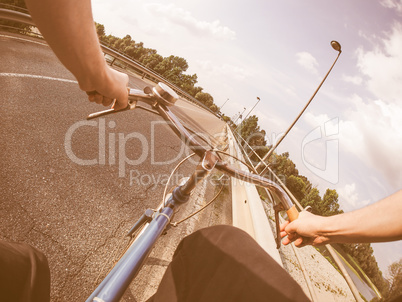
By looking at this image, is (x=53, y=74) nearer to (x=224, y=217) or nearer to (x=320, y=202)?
(x=224, y=217)

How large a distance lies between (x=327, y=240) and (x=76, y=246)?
268 centimetres

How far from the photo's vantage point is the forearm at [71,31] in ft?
2.09

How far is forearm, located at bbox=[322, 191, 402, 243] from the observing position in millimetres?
1228

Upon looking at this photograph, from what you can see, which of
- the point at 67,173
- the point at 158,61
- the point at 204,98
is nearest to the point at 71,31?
the point at 67,173

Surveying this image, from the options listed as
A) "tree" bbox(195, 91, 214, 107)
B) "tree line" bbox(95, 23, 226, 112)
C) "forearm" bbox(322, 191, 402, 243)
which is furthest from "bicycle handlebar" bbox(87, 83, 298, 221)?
"tree" bbox(195, 91, 214, 107)

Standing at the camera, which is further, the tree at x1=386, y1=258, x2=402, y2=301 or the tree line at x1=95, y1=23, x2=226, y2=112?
the tree line at x1=95, y1=23, x2=226, y2=112

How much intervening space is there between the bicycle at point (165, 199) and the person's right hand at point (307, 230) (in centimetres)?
6

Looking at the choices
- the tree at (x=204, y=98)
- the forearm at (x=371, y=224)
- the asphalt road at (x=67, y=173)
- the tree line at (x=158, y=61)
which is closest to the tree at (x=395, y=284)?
the forearm at (x=371, y=224)

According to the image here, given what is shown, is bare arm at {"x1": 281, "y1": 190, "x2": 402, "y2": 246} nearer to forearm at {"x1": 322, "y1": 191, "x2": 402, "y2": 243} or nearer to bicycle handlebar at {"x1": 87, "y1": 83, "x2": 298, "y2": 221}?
forearm at {"x1": 322, "y1": 191, "x2": 402, "y2": 243}

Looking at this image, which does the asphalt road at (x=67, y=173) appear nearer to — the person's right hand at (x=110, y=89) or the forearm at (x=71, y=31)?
the person's right hand at (x=110, y=89)

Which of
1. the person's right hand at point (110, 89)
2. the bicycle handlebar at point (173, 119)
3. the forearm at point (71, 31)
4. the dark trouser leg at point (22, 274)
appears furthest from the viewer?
the bicycle handlebar at point (173, 119)

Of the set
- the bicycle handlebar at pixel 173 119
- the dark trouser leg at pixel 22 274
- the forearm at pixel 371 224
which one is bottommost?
the dark trouser leg at pixel 22 274

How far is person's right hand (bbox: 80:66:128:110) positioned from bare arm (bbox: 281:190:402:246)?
1414 mm

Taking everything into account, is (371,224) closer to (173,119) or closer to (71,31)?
(173,119)
